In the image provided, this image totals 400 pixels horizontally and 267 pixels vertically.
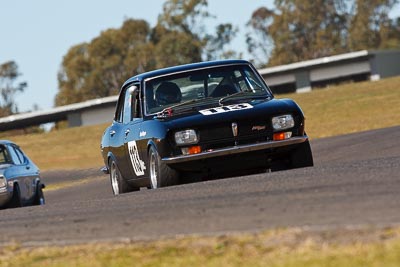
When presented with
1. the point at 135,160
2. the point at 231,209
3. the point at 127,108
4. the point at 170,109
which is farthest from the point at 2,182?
the point at 231,209

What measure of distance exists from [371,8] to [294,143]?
110139mm

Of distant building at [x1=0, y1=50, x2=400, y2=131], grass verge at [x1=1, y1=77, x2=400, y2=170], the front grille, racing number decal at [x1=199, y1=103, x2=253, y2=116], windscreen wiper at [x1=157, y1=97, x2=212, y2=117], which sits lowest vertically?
grass verge at [x1=1, y1=77, x2=400, y2=170]

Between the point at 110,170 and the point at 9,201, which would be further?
the point at 9,201

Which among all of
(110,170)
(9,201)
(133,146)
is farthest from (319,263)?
(9,201)

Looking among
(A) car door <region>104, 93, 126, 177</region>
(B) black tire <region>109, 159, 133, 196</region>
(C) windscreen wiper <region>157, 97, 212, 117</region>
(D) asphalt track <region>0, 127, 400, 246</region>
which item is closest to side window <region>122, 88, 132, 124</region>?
(A) car door <region>104, 93, 126, 177</region>

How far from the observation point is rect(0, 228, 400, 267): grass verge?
7.31 m

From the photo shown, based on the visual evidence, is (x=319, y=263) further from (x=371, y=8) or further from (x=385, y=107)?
(x=371, y=8)

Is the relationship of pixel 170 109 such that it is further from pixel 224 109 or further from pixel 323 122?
pixel 323 122

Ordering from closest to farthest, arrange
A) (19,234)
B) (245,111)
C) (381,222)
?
1. (381,222)
2. (19,234)
3. (245,111)

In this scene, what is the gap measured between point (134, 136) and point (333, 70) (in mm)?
86160

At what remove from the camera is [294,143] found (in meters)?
14.1

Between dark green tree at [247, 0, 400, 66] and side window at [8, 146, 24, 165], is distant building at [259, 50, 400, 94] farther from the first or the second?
side window at [8, 146, 24, 165]

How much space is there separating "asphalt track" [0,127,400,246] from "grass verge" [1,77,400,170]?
94.6 feet

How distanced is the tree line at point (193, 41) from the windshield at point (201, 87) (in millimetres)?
105739
